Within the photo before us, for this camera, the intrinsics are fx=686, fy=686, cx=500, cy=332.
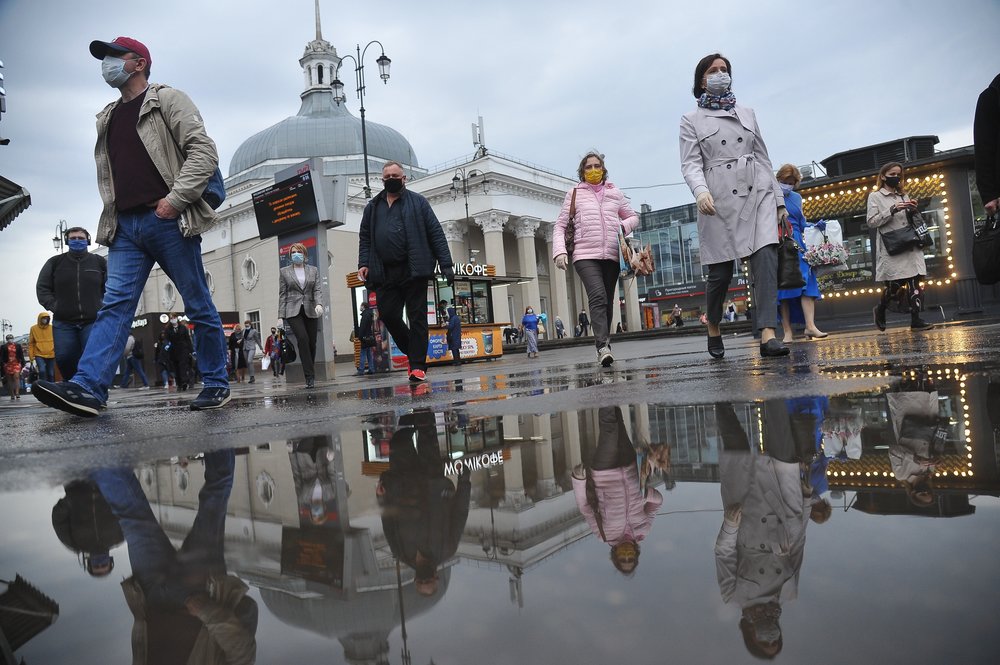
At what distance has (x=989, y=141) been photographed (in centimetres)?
372

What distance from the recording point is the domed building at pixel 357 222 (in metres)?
42.2

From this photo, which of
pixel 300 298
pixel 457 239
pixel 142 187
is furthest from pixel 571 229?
pixel 457 239

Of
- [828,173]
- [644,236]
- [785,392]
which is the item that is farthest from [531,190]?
[785,392]

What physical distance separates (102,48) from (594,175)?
388cm

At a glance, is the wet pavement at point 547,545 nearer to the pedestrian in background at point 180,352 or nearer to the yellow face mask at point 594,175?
the yellow face mask at point 594,175

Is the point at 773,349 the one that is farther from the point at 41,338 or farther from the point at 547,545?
the point at 41,338

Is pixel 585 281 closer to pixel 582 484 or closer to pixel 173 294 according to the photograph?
pixel 582 484

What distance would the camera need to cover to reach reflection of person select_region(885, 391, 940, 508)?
0.99 metres

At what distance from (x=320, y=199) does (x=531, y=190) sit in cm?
3453

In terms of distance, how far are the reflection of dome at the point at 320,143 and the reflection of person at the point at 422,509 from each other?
1883 inches

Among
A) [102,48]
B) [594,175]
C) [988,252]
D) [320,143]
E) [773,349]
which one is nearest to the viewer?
[988,252]

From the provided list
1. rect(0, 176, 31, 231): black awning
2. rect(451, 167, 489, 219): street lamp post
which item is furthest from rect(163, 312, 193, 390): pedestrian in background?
rect(451, 167, 489, 219): street lamp post

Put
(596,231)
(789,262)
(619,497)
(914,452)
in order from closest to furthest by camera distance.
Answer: (619,497) → (914,452) → (596,231) → (789,262)

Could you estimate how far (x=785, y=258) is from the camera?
655 centimetres
